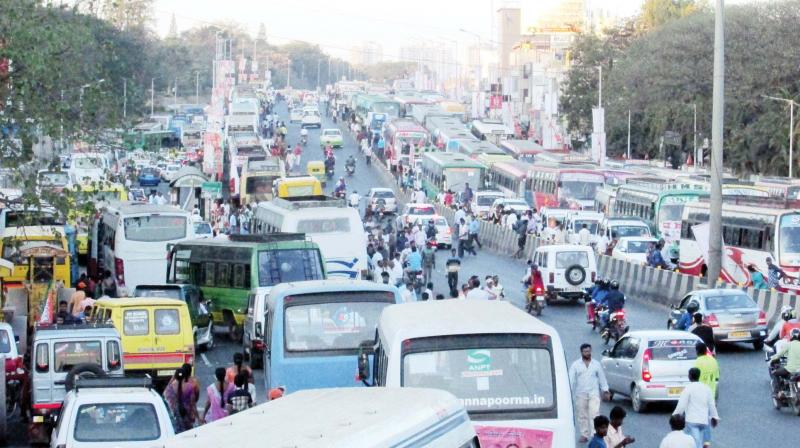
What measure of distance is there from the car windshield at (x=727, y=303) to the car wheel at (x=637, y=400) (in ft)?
20.5

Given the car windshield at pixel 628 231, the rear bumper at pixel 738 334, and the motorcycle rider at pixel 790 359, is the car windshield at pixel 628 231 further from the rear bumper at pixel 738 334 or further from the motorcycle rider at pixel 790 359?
the motorcycle rider at pixel 790 359

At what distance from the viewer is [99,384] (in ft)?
51.1

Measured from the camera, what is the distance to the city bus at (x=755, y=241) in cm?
3475

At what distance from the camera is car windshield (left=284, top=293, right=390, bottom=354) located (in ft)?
58.0

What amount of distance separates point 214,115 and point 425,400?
58364 mm

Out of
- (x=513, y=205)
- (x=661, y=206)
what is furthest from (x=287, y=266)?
(x=513, y=205)

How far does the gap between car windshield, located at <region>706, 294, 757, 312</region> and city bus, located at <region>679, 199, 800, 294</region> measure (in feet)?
18.6

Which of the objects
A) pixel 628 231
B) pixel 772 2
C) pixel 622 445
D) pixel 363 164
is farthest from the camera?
pixel 363 164

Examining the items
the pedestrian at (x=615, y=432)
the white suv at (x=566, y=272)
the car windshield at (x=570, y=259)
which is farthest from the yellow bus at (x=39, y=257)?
the pedestrian at (x=615, y=432)

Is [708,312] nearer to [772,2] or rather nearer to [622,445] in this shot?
[622,445]

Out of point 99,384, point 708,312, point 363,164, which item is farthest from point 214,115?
point 99,384

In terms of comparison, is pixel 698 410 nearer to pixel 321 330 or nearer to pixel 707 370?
pixel 707 370

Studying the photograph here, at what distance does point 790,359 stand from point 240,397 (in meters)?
8.21

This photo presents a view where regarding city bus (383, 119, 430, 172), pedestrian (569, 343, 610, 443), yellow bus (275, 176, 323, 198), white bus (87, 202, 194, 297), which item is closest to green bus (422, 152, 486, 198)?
city bus (383, 119, 430, 172)
